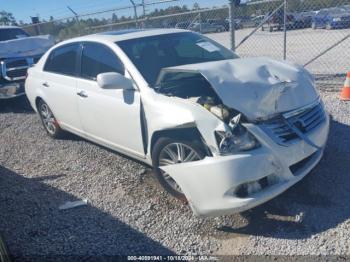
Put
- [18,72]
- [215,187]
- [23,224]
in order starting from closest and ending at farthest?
Result: 1. [215,187]
2. [23,224]
3. [18,72]

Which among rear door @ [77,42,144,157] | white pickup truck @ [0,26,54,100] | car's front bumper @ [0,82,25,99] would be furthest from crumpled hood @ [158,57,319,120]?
white pickup truck @ [0,26,54,100]

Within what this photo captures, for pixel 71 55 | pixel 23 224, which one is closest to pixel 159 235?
pixel 23 224

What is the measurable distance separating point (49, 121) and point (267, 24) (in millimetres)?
9081

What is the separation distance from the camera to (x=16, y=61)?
8.42 m

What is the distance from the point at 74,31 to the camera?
1594cm

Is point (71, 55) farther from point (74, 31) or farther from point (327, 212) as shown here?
point (74, 31)

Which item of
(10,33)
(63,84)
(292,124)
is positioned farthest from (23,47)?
(292,124)

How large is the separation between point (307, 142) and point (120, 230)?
193 centimetres

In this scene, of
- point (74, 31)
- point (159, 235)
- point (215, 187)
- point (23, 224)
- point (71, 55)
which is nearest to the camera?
point (215, 187)

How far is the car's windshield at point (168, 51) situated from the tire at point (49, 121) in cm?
218

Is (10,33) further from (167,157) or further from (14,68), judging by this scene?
(167,157)

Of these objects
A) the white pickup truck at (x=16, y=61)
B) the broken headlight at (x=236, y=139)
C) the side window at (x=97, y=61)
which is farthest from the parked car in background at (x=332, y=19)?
the broken headlight at (x=236, y=139)

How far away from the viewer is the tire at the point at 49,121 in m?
5.86

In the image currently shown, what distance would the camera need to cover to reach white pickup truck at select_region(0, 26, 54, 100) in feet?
27.0
